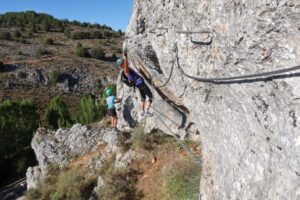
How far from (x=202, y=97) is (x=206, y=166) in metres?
1.65

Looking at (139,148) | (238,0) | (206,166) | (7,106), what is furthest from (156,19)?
(7,106)

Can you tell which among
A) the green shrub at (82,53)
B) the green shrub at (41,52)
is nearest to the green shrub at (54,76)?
the green shrub at (41,52)

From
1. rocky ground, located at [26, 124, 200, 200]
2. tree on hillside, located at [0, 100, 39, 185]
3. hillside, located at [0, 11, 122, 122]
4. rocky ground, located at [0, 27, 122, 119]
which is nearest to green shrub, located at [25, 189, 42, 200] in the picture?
rocky ground, located at [26, 124, 200, 200]

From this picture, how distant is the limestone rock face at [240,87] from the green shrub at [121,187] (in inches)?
220

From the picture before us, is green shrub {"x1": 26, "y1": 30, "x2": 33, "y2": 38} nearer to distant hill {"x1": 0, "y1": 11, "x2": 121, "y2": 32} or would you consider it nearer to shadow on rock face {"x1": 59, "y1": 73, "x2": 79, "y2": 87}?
distant hill {"x1": 0, "y1": 11, "x2": 121, "y2": 32}

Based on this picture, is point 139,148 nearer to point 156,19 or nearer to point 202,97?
point 156,19

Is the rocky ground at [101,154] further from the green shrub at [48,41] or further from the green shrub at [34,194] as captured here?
the green shrub at [48,41]

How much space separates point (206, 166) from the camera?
8.83 metres

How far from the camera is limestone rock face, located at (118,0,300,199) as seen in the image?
15.5ft

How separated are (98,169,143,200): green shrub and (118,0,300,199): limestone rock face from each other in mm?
5577

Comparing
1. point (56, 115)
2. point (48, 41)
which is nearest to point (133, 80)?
point (56, 115)

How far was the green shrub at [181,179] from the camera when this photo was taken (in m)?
12.4

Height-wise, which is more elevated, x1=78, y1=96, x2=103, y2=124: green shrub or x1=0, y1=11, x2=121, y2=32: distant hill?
x1=0, y1=11, x2=121, y2=32: distant hill

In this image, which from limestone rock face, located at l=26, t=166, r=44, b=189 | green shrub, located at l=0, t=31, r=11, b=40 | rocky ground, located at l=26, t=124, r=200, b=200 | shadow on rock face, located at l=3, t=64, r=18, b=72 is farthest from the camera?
green shrub, located at l=0, t=31, r=11, b=40
